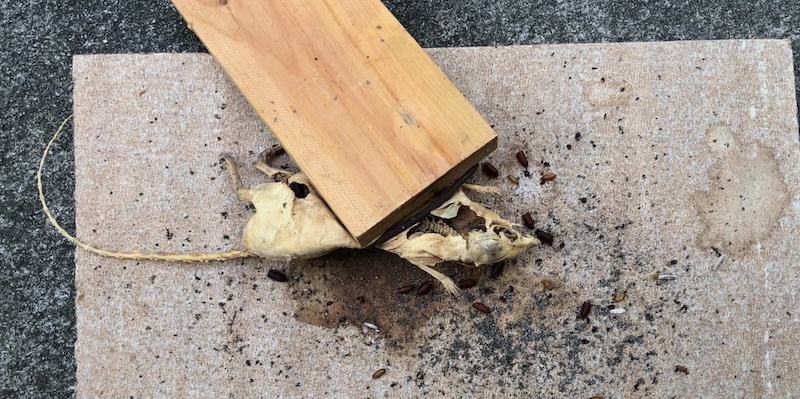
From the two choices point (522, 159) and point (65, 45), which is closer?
point (522, 159)

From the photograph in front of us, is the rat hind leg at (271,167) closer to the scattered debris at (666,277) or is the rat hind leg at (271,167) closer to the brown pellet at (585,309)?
the brown pellet at (585,309)

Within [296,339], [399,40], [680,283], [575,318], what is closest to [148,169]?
[296,339]

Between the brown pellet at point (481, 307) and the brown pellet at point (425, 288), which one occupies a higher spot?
the brown pellet at point (425, 288)

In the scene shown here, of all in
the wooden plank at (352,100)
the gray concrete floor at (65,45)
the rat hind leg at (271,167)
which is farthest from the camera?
the gray concrete floor at (65,45)

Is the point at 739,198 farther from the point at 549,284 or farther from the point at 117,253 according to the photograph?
the point at 117,253

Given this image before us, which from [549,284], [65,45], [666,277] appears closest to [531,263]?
[549,284]

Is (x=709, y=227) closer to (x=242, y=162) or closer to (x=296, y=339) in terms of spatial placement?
(x=296, y=339)

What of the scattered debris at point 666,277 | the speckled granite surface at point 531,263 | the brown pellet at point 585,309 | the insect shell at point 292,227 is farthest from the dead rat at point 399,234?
A: the scattered debris at point 666,277
